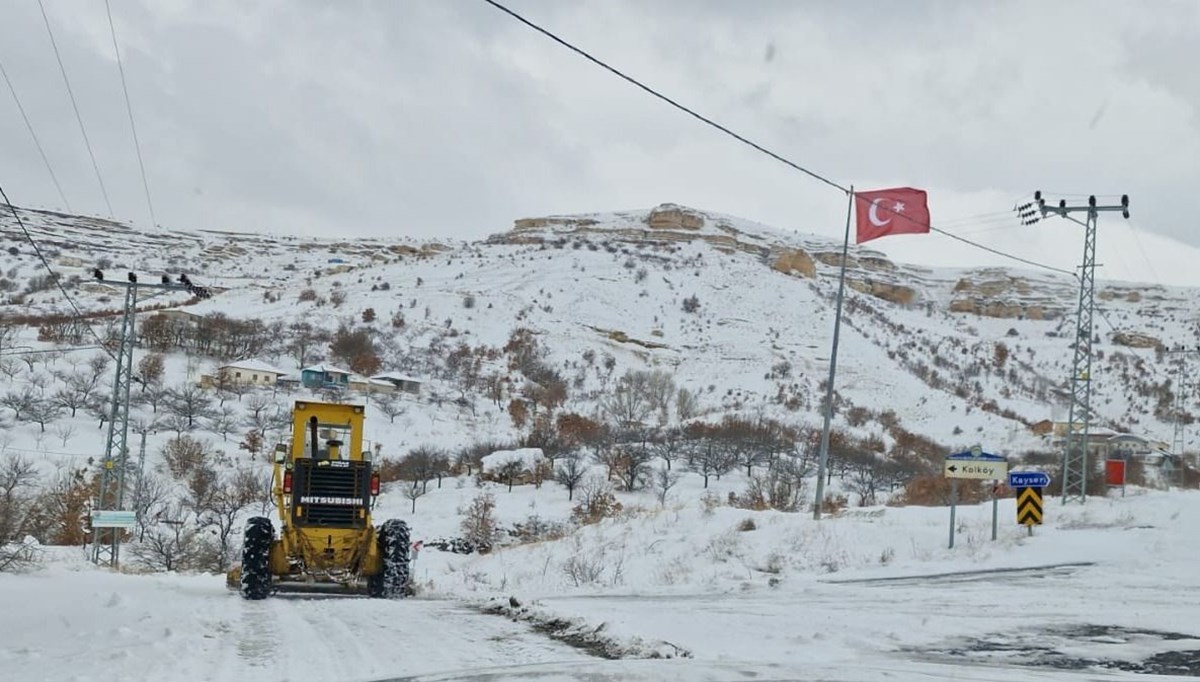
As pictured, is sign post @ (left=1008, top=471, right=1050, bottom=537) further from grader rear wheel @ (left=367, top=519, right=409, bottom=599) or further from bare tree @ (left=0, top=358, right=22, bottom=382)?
bare tree @ (left=0, top=358, right=22, bottom=382)

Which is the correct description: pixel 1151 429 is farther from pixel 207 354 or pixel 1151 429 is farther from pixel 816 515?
pixel 207 354

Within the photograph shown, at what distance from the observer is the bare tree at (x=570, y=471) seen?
5806 centimetres

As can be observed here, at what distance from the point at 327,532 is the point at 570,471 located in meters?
44.1

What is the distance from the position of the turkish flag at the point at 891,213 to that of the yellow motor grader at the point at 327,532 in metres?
14.5

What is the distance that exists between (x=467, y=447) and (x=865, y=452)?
2705cm

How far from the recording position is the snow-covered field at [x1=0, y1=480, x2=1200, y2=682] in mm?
8281

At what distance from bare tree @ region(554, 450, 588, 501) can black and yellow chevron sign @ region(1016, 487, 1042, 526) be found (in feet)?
118

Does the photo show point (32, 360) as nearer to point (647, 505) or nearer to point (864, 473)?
point (647, 505)

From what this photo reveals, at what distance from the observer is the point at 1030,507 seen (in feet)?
74.1

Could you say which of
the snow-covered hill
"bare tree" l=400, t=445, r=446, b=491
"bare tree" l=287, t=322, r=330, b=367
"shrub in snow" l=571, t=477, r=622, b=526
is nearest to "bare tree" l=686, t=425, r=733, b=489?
"shrub in snow" l=571, t=477, r=622, b=526

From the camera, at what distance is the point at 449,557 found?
143 feet

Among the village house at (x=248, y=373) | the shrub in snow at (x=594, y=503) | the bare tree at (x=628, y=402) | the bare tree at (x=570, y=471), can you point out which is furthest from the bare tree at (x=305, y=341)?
the shrub in snow at (x=594, y=503)

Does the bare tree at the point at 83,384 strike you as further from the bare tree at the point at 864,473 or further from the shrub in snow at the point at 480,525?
the bare tree at the point at 864,473

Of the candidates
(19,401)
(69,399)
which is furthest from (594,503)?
(19,401)
